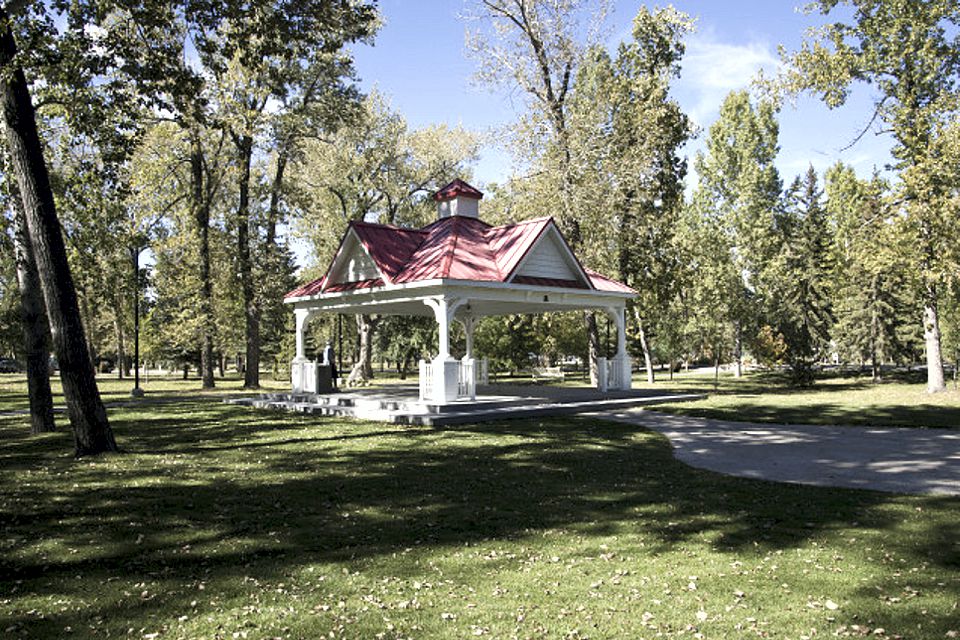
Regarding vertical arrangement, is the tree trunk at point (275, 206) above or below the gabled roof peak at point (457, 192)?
above

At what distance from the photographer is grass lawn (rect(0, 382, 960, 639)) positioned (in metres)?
4.84

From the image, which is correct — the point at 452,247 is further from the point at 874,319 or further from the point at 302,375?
the point at 874,319

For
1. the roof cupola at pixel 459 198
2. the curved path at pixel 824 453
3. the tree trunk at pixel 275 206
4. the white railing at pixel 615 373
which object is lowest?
the curved path at pixel 824 453

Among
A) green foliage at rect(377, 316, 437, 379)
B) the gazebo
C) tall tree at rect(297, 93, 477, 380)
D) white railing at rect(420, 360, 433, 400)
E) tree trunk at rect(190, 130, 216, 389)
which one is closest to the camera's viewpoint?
the gazebo

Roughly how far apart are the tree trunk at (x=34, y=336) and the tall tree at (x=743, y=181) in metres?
38.0

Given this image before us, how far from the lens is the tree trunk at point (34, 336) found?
14.8 m

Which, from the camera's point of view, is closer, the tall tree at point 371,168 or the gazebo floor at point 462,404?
the gazebo floor at point 462,404

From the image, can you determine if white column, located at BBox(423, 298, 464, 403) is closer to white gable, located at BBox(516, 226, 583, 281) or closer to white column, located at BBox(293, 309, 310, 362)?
white gable, located at BBox(516, 226, 583, 281)

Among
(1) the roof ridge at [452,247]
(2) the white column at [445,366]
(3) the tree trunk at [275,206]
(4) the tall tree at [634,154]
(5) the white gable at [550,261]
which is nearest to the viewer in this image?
(2) the white column at [445,366]

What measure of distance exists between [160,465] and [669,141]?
82.6 ft

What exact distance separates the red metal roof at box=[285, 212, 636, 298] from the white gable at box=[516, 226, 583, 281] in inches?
7.0

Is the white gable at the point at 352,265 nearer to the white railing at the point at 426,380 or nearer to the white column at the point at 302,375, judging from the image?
the white column at the point at 302,375

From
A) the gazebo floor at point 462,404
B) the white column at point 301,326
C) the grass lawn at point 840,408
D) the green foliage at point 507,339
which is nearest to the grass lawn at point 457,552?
the gazebo floor at point 462,404

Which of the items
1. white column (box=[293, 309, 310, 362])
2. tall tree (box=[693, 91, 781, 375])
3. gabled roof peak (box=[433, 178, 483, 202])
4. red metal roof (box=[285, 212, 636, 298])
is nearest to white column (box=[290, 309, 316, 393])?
white column (box=[293, 309, 310, 362])
